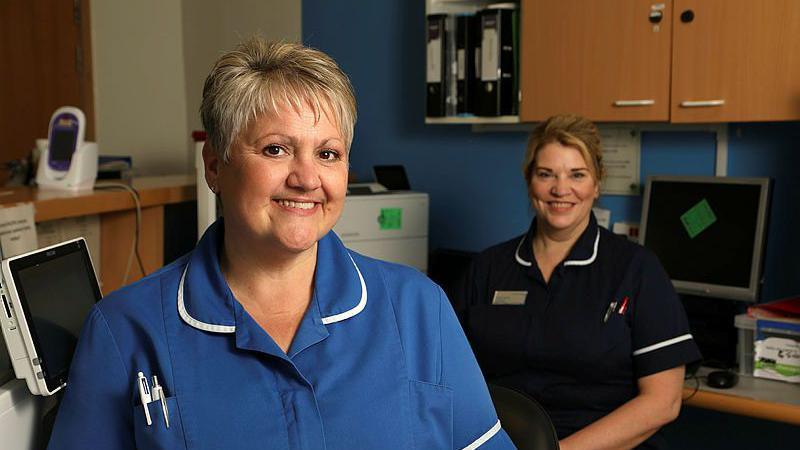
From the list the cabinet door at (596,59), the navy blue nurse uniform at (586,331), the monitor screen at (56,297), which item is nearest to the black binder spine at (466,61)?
the cabinet door at (596,59)

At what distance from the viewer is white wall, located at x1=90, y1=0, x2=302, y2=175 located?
4.21m

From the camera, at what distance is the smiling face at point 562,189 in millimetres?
2201

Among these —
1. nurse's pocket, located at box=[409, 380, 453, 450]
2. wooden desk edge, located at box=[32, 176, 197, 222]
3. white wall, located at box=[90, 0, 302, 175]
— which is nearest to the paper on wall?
wooden desk edge, located at box=[32, 176, 197, 222]

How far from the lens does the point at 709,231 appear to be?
265 centimetres

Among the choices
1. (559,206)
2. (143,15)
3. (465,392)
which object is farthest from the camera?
(143,15)

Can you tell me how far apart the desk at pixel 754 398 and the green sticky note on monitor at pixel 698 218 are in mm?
513

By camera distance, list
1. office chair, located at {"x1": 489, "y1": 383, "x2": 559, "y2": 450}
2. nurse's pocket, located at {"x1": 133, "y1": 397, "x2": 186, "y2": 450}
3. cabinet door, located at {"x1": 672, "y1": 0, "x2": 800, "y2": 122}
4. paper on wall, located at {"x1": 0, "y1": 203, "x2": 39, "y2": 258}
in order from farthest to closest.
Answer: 1. cabinet door, located at {"x1": 672, "y1": 0, "x2": 800, "y2": 122}
2. paper on wall, located at {"x1": 0, "y1": 203, "x2": 39, "y2": 258}
3. office chair, located at {"x1": 489, "y1": 383, "x2": 559, "y2": 450}
4. nurse's pocket, located at {"x1": 133, "y1": 397, "x2": 186, "y2": 450}

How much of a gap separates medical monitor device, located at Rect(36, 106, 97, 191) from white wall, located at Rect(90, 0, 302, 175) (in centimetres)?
173

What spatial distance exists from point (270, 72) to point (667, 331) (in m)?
1.26

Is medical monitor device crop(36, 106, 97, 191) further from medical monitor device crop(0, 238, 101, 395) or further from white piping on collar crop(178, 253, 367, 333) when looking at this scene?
white piping on collar crop(178, 253, 367, 333)

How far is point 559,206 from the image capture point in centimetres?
221

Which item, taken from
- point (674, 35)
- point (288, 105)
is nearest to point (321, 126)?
point (288, 105)

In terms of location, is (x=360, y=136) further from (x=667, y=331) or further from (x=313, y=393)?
(x=313, y=393)

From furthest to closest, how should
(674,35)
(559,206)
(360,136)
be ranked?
(360,136)
(674,35)
(559,206)
